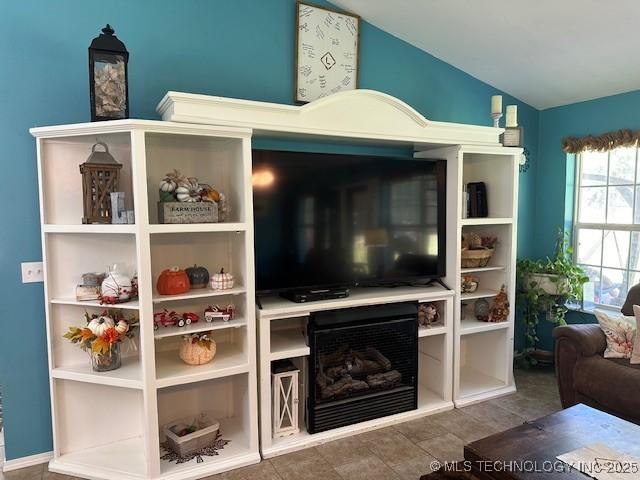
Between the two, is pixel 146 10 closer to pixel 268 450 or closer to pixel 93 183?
pixel 93 183

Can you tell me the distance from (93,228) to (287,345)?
48.4 inches

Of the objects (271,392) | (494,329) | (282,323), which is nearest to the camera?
(271,392)

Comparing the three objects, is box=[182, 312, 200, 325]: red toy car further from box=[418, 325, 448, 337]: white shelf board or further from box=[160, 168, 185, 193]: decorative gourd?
box=[418, 325, 448, 337]: white shelf board

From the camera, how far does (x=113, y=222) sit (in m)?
2.26

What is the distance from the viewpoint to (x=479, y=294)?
3.30 meters

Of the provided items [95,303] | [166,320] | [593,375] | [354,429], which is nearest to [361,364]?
[354,429]

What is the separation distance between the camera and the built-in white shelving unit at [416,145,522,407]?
3092 mm

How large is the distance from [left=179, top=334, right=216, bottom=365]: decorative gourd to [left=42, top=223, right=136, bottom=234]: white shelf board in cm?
69

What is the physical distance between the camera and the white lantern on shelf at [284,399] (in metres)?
2.57

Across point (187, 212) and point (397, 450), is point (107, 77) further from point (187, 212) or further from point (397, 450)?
point (397, 450)

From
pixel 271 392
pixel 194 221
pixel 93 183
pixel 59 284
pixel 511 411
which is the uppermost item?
pixel 93 183

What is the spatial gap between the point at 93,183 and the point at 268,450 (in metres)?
1.72

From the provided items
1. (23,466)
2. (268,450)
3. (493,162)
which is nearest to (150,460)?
(268,450)

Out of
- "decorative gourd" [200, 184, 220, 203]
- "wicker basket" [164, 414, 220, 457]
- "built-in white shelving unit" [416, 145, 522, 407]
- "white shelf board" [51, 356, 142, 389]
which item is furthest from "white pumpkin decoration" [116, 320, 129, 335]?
"built-in white shelving unit" [416, 145, 522, 407]
